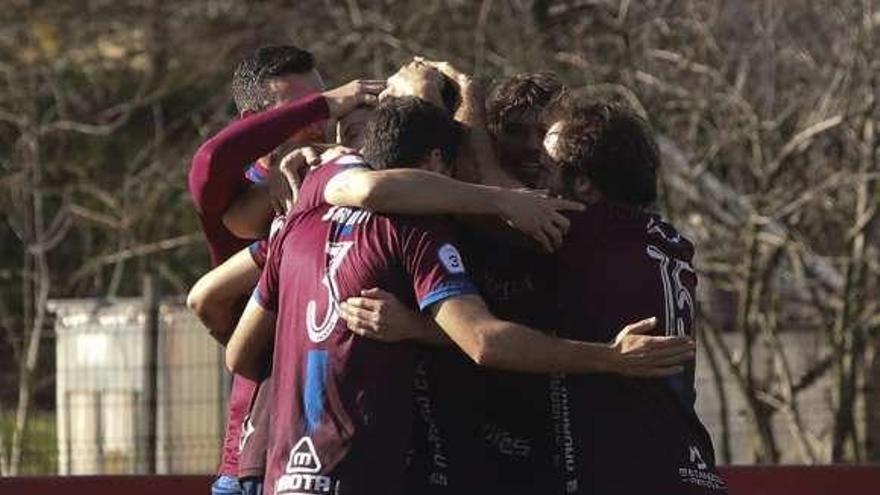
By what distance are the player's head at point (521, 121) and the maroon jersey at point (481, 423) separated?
0.28m

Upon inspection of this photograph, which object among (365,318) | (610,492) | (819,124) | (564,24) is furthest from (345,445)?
(564,24)

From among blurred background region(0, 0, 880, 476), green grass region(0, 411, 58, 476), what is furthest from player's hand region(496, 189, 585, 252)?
green grass region(0, 411, 58, 476)

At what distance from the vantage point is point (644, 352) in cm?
377

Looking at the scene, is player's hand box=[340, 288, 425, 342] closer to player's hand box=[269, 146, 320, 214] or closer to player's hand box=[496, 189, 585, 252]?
player's hand box=[496, 189, 585, 252]

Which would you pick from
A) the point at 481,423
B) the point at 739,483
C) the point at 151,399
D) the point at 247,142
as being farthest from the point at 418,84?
the point at 151,399

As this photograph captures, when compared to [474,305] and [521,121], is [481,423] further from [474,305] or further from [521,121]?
[521,121]

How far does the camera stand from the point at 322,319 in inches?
152

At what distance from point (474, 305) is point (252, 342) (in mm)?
680

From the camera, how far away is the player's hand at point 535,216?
3820 millimetres

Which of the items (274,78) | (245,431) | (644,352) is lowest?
(245,431)

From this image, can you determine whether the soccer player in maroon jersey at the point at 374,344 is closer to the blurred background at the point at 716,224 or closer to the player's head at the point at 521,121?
the player's head at the point at 521,121

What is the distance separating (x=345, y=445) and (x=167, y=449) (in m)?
7.07

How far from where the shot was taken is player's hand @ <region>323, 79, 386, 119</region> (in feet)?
14.0

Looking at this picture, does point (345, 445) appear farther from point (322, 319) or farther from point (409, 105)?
point (409, 105)
